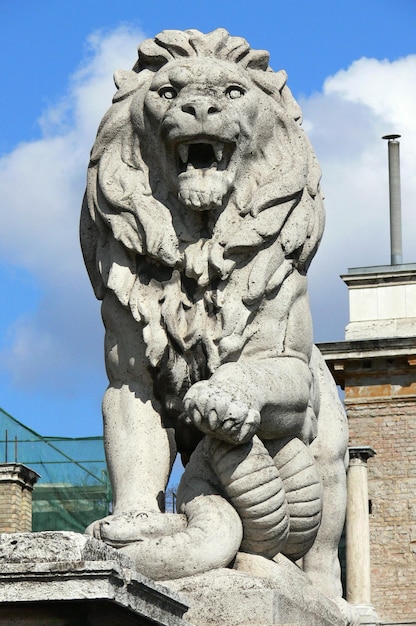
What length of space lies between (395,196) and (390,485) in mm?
8212

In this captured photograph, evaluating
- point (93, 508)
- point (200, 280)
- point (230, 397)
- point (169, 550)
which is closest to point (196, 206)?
point (200, 280)

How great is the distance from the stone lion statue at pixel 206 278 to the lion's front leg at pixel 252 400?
11 mm

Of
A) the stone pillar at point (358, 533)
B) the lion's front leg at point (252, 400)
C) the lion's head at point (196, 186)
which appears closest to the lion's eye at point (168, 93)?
the lion's head at point (196, 186)

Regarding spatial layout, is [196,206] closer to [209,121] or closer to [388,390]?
[209,121]

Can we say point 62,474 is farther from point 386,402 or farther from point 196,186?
point 386,402

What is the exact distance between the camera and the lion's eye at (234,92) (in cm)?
849

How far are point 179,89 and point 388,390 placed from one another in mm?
35785

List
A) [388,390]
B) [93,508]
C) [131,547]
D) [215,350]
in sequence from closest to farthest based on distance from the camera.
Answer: [131,547] → [215,350] → [93,508] → [388,390]

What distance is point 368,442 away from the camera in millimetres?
44125

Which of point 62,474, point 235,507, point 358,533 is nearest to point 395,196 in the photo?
point 358,533

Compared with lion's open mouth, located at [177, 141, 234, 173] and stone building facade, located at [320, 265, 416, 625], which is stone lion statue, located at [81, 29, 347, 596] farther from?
stone building facade, located at [320, 265, 416, 625]

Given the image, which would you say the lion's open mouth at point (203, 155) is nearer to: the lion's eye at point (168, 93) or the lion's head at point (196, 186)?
the lion's head at point (196, 186)

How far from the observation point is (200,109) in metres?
8.34

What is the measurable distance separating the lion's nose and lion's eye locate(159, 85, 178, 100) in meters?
0.15
